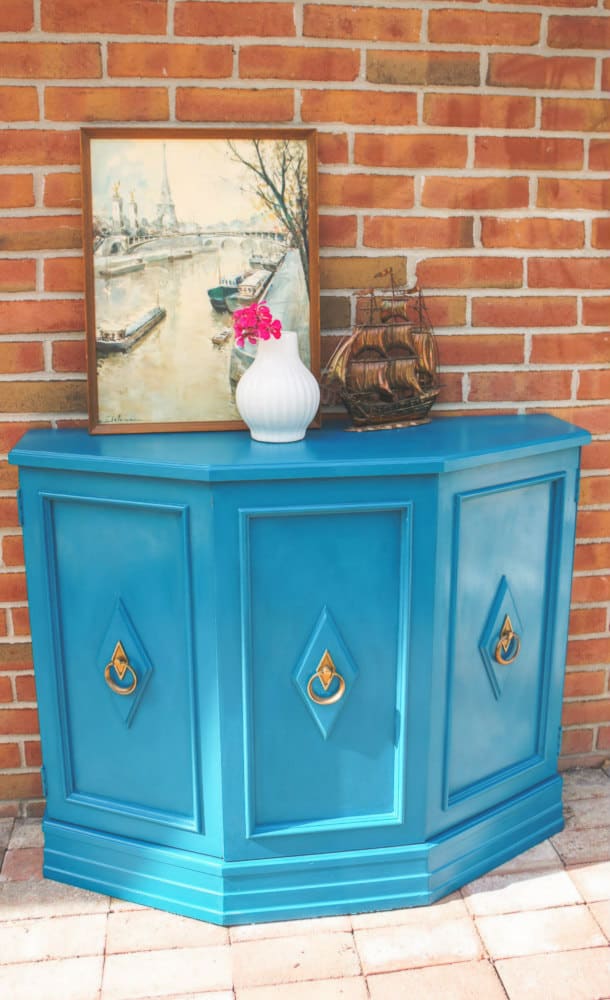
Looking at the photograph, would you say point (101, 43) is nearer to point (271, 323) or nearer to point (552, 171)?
point (271, 323)

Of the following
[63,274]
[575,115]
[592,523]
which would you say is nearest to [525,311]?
[575,115]

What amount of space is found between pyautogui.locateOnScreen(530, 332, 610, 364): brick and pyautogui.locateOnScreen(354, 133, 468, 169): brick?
51 cm

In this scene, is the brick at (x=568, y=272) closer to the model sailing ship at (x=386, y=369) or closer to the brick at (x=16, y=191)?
the model sailing ship at (x=386, y=369)

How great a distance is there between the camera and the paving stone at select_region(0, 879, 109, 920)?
7.38ft

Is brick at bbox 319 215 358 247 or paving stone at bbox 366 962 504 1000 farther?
brick at bbox 319 215 358 247

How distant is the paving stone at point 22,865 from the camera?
2381 millimetres

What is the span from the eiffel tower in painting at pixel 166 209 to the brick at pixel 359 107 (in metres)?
0.38

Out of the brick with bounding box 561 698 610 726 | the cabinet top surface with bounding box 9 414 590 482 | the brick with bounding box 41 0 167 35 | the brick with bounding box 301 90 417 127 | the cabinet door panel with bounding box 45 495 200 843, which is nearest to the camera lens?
the cabinet top surface with bounding box 9 414 590 482

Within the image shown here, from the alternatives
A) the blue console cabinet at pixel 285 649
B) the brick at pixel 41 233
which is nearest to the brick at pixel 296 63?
the brick at pixel 41 233

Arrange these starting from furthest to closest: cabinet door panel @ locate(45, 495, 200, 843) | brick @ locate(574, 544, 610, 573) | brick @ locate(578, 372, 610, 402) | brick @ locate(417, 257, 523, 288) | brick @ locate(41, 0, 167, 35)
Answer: brick @ locate(574, 544, 610, 573) < brick @ locate(578, 372, 610, 402) < brick @ locate(417, 257, 523, 288) < brick @ locate(41, 0, 167, 35) < cabinet door panel @ locate(45, 495, 200, 843)

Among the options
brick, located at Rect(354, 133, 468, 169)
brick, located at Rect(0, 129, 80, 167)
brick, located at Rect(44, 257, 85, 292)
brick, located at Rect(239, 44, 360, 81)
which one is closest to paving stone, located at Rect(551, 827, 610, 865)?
brick, located at Rect(354, 133, 468, 169)

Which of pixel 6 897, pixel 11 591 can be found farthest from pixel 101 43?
pixel 6 897

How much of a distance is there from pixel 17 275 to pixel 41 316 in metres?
0.11

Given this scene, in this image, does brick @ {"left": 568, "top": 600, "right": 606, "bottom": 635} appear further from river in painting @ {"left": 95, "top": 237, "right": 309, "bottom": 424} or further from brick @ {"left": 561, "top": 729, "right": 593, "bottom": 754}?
river in painting @ {"left": 95, "top": 237, "right": 309, "bottom": 424}
